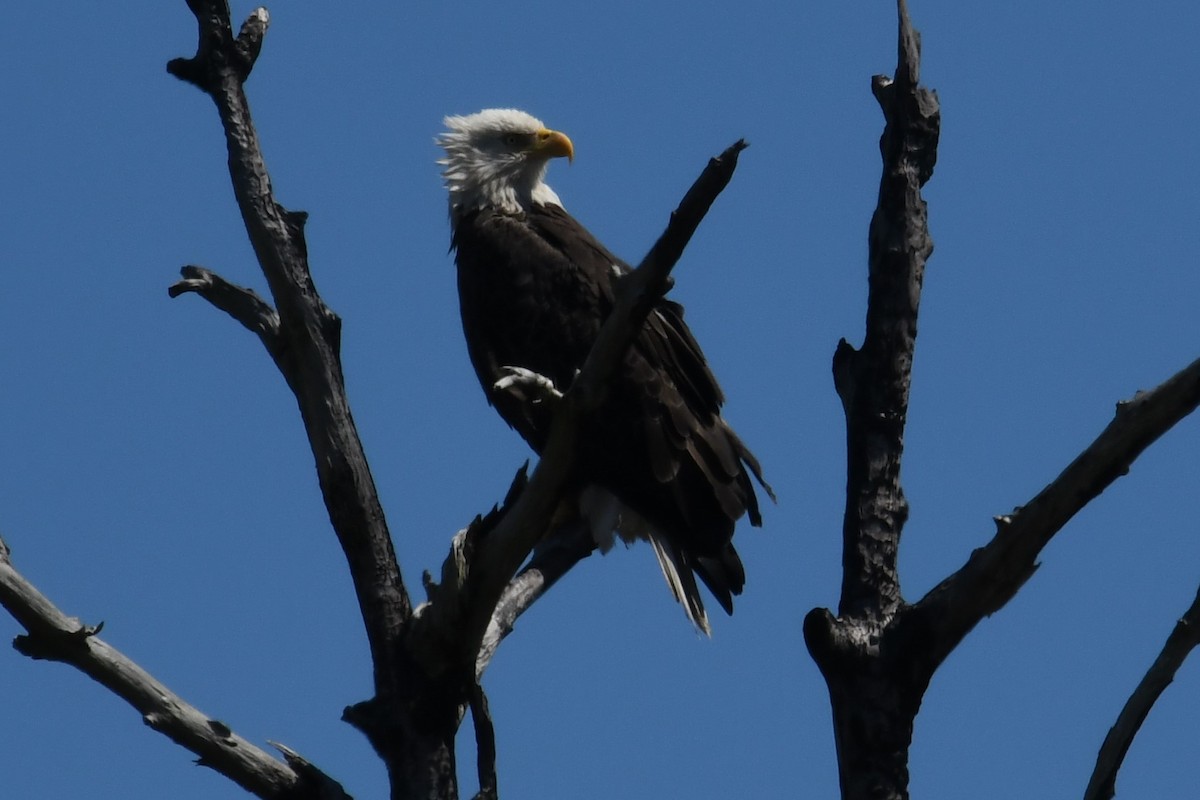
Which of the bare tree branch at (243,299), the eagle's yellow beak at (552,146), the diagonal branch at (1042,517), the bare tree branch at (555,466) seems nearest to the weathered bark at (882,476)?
→ the diagonal branch at (1042,517)

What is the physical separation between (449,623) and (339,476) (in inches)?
21.8

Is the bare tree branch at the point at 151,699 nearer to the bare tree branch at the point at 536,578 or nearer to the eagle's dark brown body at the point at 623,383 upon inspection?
the bare tree branch at the point at 536,578

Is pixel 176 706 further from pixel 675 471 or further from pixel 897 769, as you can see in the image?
pixel 675 471

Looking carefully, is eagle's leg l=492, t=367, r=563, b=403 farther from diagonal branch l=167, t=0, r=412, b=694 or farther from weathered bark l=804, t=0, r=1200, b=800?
weathered bark l=804, t=0, r=1200, b=800

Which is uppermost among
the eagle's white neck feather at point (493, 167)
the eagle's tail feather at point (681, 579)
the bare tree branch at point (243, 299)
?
the eagle's white neck feather at point (493, 167)

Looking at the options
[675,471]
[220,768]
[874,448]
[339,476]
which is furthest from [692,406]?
[220,768]

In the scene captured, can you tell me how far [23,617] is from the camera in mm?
4426

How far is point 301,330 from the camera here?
16.3 feet

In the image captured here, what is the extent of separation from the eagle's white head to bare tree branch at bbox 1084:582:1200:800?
425 cm

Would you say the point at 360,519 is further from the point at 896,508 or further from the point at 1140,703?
the point at 1140,703

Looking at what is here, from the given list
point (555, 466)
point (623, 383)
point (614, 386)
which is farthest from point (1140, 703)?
point (623, 383)

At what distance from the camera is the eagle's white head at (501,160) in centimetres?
799

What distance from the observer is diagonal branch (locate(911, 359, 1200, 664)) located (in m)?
4.23

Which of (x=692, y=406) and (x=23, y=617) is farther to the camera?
(x=692, y=406)
